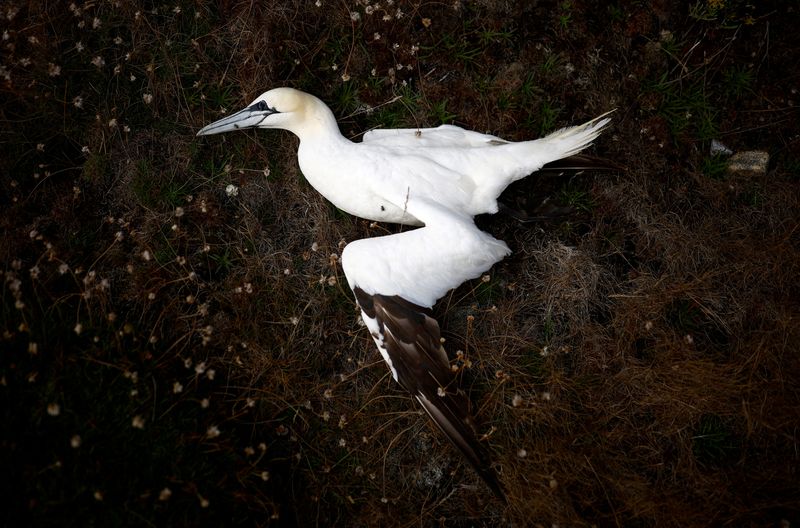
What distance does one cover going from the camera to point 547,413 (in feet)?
9.47

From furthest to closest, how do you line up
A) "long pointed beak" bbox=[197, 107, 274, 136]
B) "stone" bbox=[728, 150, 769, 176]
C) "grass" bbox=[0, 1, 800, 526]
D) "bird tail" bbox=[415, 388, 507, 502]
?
"stone" bbox=[728, 150, 769, 176]
"long pointed beak" bbox=[197, 107, 274, 136]
"grass" bbox=[0, 1, 800, 526]
"bird tail" bbox=[415, 388, 507, 502]

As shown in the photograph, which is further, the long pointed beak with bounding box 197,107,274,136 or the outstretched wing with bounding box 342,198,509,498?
the long pointed beak with bounding box 197,107,274,136

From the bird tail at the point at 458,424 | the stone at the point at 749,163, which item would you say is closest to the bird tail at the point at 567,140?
the stone at the point at 749,163

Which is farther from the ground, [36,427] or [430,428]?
[36,427]

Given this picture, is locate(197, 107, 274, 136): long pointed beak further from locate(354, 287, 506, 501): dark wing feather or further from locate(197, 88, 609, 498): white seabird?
locate(354, 287, 506, 501): dark wing feather

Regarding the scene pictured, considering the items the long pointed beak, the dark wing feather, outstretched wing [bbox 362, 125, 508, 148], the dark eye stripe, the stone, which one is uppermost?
the dark eye stripe

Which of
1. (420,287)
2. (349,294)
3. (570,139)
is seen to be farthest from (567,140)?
(349,294)

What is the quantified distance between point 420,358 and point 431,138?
Answer: 1.38 meters

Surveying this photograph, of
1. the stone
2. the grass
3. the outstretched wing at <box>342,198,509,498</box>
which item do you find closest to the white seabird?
the outstretched wing at <box>342,198,509,498</box>

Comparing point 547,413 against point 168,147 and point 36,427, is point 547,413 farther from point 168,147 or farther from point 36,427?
point 168,147

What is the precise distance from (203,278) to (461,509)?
7.11 feet

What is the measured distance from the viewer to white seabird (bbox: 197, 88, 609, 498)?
242cm

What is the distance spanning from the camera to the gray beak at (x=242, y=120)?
118 inches

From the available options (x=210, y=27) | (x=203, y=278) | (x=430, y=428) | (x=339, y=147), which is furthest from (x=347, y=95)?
(x=430, y=428)
